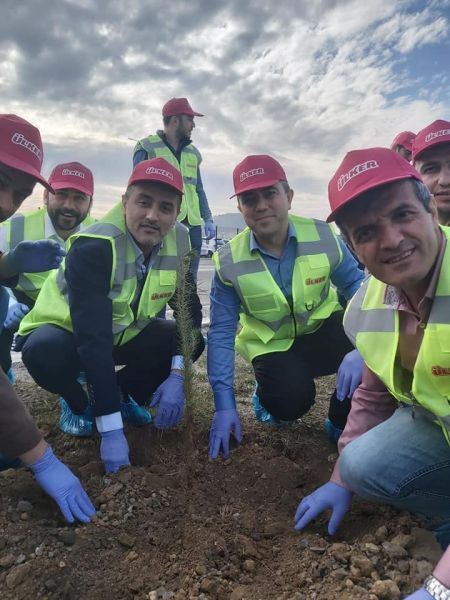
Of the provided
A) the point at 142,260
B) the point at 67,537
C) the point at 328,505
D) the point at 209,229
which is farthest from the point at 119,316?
the point at 209,229

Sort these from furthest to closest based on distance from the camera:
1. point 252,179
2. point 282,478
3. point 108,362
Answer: point 252,179 < point 108,362 < point 282,478

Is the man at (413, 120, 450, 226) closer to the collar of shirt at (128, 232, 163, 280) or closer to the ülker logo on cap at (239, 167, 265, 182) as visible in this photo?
the ülker logo on cap at (239, 167, 265, 182)

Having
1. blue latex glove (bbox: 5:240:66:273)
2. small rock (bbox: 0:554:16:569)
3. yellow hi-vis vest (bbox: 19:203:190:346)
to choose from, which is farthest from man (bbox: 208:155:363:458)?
small rock (bbox: 0:554:16:569)

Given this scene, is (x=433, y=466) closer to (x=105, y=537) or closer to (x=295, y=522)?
(x=295, y=522)

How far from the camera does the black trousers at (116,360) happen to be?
277 centimetres

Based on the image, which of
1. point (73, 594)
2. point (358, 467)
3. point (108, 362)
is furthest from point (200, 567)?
point (108, 362)

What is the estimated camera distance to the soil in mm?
1513

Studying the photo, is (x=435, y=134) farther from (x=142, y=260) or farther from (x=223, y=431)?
(x=223, y=431)

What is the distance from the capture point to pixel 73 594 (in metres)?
1.54

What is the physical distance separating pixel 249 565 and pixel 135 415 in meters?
1.61

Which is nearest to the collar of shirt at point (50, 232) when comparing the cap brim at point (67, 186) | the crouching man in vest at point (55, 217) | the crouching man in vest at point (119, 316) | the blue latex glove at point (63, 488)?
the crouching man in vest at point (55, 217)

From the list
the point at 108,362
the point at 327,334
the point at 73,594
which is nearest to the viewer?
the point at 73,594

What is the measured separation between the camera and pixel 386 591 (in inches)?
53.4

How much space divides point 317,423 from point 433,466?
1439mm
